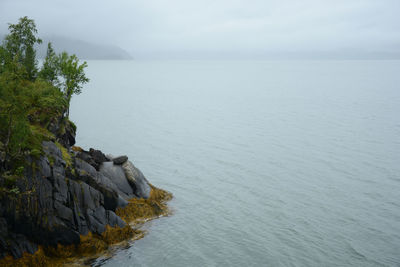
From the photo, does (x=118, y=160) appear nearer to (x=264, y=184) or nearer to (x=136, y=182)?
(x=136, y=182)

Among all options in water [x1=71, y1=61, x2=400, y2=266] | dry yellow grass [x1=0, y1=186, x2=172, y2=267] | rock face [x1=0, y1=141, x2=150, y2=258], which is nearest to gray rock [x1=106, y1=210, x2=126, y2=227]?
rock face [x1=0, y1=141, x2=150, y2=258]

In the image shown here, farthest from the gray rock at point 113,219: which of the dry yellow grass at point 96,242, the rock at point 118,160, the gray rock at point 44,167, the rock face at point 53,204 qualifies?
the rock at point 118,160

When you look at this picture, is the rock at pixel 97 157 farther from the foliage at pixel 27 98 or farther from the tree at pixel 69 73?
the tree at pixel 69 73

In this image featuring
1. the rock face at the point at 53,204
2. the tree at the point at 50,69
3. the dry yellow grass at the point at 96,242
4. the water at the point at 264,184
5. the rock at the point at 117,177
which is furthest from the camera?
the tree at the point at 50,69

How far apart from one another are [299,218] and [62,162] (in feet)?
80.7

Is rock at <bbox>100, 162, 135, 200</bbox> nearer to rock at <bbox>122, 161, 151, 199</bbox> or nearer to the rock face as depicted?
rock at <bbox>122, 161, 151, 199</bbox>

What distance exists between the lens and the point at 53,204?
97.0 ft

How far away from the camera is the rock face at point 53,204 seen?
27.5m

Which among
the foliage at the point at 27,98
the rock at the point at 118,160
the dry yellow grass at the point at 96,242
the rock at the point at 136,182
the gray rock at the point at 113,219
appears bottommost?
the dry yellow grass at the point at 96,242

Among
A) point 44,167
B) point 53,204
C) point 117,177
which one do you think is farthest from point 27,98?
point 117,177

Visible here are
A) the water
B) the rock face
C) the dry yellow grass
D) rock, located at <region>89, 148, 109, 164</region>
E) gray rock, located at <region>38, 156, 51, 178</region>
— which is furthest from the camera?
rock, located at <region>89, 148, 109, 164</region>

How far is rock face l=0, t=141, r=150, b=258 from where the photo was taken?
2755cm

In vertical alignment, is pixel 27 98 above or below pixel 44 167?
above

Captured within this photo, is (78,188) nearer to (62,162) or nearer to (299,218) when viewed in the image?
(62,162)
